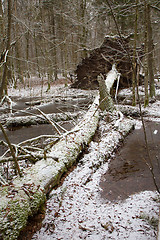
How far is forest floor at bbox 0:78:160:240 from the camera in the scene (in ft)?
7.08

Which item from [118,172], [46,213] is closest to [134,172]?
[118,172]

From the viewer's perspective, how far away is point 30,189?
7.98ft

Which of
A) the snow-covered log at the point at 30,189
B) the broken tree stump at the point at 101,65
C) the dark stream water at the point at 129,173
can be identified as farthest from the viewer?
the broken tree stump at the point at 101,65

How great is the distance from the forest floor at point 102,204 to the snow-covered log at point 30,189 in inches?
7.8

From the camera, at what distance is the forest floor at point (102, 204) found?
7.08 feet

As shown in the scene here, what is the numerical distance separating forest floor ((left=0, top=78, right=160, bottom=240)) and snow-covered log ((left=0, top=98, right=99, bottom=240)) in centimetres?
20

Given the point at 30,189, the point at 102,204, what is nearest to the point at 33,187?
the point at 30,189

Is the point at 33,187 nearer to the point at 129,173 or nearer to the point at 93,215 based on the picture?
the point at 93,215

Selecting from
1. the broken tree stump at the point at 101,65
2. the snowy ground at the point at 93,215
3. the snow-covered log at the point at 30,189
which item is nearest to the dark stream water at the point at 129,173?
the snowy ground at the point at 93,215

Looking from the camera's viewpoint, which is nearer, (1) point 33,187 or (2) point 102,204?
(1) point 33,187

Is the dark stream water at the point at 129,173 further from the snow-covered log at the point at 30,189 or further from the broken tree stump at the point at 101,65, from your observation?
the broken tree stump at the point at 101,65

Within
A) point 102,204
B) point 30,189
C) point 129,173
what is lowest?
point 102,204

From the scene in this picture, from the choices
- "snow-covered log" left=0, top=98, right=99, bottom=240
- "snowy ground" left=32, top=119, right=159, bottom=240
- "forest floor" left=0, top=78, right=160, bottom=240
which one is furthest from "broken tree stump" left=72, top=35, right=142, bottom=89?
"snowy ground" left=32, top=119, right=159, bottom=240

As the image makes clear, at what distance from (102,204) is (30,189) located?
1.24 m
